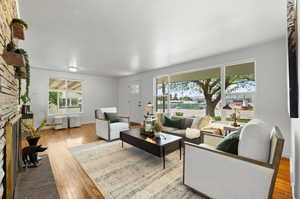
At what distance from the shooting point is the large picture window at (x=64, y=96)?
554cm

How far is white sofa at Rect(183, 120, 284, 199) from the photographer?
1117mm

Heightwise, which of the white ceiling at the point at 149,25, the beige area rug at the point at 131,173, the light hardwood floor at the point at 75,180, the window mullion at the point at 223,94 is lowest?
the light hardwood floor at the point at 75,180

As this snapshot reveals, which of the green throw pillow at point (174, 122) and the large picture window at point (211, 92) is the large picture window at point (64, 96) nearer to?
the large picture window at point (211, 92)

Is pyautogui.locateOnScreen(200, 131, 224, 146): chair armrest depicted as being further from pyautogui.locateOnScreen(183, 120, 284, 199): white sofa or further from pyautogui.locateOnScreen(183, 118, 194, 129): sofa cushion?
pyautogui.locateOnScreen(183, 118, 194, 129): sofa cushion

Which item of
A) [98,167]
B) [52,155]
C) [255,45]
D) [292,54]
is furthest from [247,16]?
[52,155]

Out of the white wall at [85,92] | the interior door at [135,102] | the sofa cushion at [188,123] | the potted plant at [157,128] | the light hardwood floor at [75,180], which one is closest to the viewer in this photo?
the light hardwood floor at [75,180]

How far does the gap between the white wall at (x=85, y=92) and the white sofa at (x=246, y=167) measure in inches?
247

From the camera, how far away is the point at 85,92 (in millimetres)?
6363

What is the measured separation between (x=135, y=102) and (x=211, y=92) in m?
3.72

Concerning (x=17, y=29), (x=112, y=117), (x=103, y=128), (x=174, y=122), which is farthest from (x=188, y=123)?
(x=17, y=29)

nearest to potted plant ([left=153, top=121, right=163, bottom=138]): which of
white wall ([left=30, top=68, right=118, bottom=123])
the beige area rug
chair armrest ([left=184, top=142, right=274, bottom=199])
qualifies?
the beige area rug

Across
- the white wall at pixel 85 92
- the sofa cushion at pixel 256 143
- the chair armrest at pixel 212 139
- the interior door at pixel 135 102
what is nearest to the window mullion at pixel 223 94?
the chair armrest at pixel 212 139

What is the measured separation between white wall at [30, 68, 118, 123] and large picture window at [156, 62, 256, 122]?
330 cm

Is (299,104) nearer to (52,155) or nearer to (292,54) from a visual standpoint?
(292,54)
